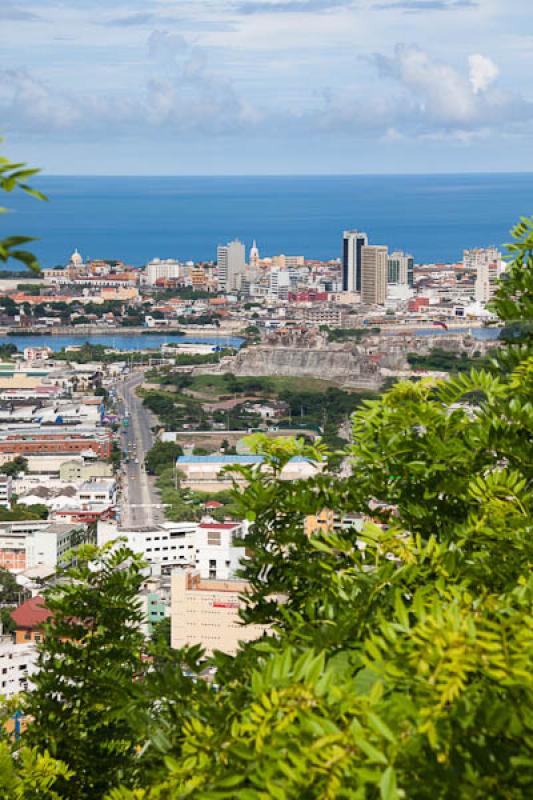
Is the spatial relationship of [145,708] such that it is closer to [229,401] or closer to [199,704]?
[199,704]

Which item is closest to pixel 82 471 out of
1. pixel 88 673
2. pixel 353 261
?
pixel 88 673

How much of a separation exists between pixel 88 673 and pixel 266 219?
2393 inches

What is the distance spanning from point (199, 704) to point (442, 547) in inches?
12.8

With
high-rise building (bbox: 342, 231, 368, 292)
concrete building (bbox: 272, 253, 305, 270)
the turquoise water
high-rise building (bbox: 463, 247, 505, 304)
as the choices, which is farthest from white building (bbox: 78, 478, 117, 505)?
concrete building (bbox: 272, 253, 305, 270)

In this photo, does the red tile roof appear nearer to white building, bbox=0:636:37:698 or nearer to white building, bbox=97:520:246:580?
white building, bbox=0:636:37:698

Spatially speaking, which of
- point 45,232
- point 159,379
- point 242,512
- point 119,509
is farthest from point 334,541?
point 45,232

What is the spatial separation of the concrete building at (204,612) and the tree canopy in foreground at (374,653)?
431cm

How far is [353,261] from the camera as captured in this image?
33.8 m

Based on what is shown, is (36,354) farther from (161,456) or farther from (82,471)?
(82,471)

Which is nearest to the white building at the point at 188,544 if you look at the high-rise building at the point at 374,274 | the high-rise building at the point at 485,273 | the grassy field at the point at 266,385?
the grassy field at the point at 266,385

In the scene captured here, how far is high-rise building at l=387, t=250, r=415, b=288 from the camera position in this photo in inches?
1323

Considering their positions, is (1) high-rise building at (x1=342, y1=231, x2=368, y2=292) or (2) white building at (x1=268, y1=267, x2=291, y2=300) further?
(2) white building at (x1=268, y1=267, x2=291, y2=300)

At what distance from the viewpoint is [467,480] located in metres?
1.70

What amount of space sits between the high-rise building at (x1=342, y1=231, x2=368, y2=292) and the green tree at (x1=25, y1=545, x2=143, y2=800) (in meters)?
31.1
